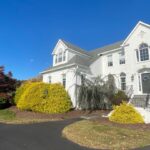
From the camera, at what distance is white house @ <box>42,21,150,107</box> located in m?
21.2

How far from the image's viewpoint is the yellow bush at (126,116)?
14344 mm

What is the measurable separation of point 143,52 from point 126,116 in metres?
10.2

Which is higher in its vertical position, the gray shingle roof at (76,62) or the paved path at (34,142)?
the gray shingle roof at (76,62)

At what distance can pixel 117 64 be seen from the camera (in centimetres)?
2509

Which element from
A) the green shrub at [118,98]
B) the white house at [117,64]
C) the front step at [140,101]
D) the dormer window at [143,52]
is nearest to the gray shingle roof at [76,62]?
the white house at [117,64]

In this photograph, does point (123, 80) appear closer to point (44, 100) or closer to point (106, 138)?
point (44, 100)

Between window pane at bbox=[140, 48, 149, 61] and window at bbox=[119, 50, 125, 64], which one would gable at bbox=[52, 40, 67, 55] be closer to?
window at bbox=[119, 50, 125, 64]

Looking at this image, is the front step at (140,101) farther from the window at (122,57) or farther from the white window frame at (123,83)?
the window at (122,57)

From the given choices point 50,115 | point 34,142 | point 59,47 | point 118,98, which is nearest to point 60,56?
point 59,47

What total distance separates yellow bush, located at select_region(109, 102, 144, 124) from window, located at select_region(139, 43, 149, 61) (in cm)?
862

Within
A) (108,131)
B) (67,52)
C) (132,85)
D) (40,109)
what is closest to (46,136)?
(108,131)

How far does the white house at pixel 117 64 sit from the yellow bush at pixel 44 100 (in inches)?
107

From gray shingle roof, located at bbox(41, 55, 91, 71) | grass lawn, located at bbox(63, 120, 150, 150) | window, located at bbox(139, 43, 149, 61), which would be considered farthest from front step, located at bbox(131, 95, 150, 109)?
gray shingle roof, located at bbox(41, 55, 91, 71)

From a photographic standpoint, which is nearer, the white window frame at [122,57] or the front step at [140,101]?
the front step at [140,101]
